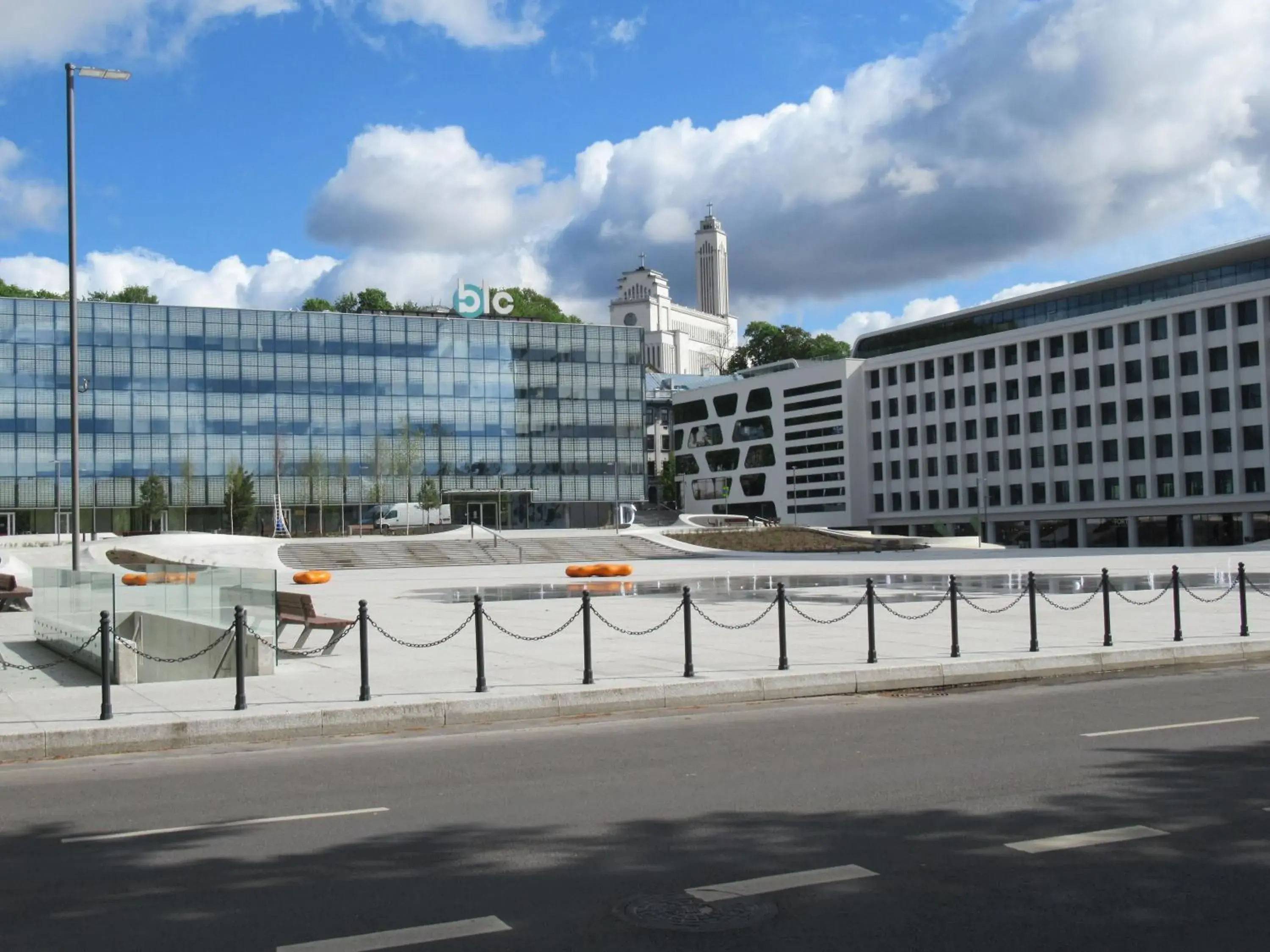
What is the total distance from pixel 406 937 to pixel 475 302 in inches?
4301

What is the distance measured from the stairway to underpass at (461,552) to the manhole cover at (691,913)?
50.9m

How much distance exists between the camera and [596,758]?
10047mm

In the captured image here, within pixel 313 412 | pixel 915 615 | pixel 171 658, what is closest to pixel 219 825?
pixel 171 658

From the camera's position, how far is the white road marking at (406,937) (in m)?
5.24

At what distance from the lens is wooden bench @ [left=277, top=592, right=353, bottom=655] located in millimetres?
16734

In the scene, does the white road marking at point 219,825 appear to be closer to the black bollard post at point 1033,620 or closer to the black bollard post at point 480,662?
the black bollard post at point 480,662

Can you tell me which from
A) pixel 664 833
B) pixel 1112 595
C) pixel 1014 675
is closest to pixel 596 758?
pixel 664 833

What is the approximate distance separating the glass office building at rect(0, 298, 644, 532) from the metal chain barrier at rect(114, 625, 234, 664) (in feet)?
270

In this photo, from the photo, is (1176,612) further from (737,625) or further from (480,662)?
(480,662)

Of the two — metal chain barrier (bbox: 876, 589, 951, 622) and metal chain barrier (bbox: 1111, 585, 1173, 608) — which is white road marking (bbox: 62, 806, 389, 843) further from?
metal chain barrier (bbox: 1111, 585, 1173, 608)

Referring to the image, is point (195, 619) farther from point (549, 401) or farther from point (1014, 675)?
point (549, 401)

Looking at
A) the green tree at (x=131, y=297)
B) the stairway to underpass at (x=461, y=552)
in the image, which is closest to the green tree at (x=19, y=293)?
the green tree at (x=131, y=297)

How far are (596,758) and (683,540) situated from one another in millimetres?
61501

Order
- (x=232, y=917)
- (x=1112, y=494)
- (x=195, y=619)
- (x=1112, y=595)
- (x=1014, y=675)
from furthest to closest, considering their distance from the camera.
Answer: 1. (x=1112, y=494)
2. (x=1112, y=595)
3. (x=195, y=619)
4. (x=1014, y=675)
5. (x=232, y=917)
